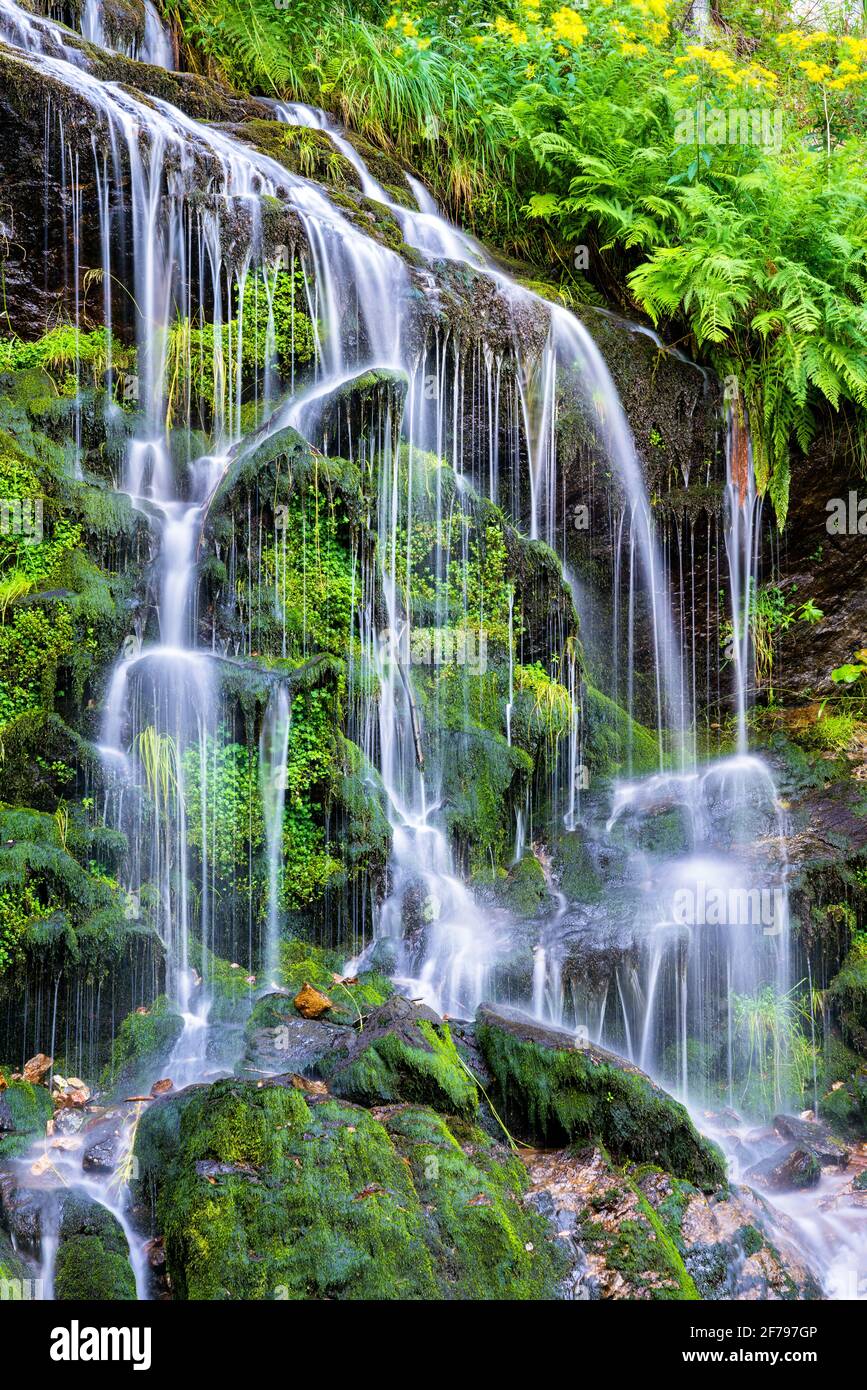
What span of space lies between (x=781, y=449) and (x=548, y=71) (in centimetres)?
502

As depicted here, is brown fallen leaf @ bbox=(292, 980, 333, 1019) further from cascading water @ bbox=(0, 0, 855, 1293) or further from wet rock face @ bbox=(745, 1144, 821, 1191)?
wet rock face @ bbox=(745, 1144, 821, 1191)

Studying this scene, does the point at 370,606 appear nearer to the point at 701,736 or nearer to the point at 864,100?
the point at 701,736

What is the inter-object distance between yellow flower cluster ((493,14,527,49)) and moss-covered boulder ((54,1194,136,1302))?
453 inches

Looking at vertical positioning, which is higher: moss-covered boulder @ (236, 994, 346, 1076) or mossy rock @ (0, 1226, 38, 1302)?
moss-covered boulder @ (236, 994, 346, 1076)

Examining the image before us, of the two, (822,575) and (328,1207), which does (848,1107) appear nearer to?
(328,1207)

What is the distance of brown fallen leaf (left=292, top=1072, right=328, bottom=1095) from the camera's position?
16.9 feet

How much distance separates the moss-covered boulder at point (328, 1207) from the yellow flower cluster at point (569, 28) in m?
11.0

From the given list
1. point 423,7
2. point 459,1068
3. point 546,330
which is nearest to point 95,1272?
point 459,1068

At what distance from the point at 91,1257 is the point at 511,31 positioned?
12.4 metres

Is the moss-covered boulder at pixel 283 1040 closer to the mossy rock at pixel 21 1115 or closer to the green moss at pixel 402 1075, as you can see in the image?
the green moss at pixel 402 1075

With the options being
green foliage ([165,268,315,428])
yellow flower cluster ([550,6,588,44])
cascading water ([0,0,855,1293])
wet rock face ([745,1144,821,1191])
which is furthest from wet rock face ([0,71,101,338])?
wet rock face ([745,1144,821,1191])

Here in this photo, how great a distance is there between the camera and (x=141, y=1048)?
609 centimetres

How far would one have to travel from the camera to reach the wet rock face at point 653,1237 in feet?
15.0

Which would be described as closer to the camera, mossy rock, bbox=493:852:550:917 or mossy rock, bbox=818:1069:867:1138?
mossy rock, bbox=818:1069:867:1138
